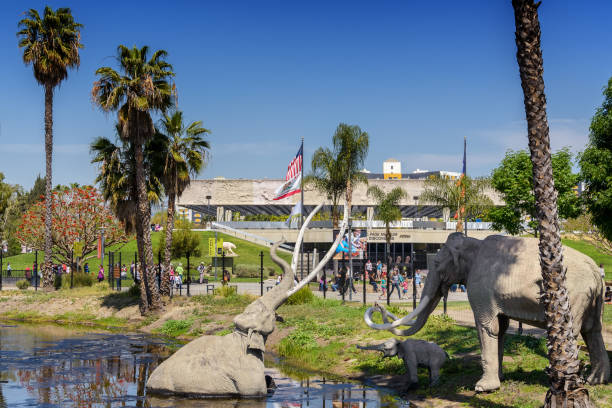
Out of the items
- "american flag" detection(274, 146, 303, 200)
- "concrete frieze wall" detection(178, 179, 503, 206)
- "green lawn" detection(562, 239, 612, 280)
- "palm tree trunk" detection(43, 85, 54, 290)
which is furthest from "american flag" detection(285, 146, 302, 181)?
"concrete frieze wall" detection(178, 179, 503, 206)

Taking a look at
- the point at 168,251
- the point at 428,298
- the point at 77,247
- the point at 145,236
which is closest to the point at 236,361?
the point at 428,298

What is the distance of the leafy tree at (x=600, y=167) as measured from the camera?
643 inches

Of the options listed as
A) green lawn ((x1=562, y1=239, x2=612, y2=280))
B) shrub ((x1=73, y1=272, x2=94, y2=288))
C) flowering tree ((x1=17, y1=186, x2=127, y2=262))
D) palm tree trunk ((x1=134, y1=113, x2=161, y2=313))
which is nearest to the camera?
palm tree trunk ((x1=134, y1=113, x2=161, y2=313))

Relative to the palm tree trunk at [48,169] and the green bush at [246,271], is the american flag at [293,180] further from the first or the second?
the green bush at [246,271]

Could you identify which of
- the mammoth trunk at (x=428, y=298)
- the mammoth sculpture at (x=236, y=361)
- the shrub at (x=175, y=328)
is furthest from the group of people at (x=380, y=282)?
the mammoth sculpture at (x=236, y=361)

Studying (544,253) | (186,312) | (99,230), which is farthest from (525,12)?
(99,230)

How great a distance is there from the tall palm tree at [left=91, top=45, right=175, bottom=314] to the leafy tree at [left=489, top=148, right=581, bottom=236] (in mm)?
15411

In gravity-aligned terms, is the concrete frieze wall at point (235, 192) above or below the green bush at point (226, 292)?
above

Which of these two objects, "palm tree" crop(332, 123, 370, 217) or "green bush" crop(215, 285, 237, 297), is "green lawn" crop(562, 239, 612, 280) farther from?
"green bush" crop(215, 285, 237, 297)

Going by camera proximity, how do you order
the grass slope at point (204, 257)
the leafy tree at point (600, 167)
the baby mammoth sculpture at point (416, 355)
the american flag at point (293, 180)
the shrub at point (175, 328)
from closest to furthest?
the baby mammoth sculpture at point (416, 355) < the leafy tree at point (600, 167) < the shrub at point (175, 328) < the american flag at point (293, 180) < the grass slope at point (204, 257)

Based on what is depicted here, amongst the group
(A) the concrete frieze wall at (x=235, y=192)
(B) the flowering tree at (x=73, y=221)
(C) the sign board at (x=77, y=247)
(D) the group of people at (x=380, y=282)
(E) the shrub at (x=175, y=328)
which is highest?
(A) the concrete frieze wall at (x=235, y=192)

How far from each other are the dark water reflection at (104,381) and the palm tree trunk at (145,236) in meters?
4.45

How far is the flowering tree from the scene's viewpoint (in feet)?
149

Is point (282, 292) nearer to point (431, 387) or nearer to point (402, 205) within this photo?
point (431, 387)
